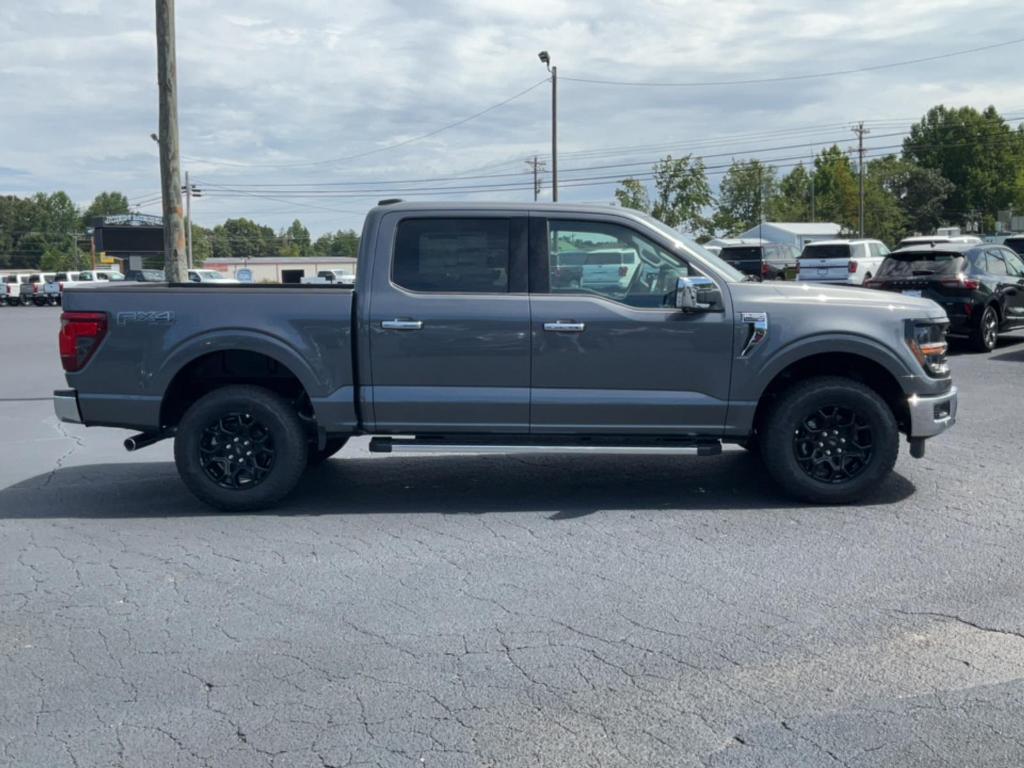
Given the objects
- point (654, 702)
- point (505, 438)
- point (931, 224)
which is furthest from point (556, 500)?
point (931, 224)

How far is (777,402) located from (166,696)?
424cm

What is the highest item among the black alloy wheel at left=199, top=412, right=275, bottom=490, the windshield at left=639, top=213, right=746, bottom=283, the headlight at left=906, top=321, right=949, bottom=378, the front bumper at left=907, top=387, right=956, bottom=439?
the windshield at left=639, top=213, right=746, bottom=283

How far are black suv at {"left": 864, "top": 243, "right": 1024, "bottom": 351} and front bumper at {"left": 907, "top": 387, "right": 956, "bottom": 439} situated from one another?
9.40 metres

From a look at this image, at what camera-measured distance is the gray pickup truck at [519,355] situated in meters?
6.59

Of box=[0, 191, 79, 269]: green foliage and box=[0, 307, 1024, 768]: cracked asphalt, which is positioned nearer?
box=[0, 307, 1024, 768]: cracked asphalt

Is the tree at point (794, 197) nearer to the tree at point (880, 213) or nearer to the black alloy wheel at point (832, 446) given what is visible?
the tree at point (880, 213)

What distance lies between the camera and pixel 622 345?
657 cm

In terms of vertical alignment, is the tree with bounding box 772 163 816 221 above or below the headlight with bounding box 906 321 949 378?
above

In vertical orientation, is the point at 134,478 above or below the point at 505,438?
below

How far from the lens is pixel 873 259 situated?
110 ft

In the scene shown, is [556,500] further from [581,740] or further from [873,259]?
[873,259]

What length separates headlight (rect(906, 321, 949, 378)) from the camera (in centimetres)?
670

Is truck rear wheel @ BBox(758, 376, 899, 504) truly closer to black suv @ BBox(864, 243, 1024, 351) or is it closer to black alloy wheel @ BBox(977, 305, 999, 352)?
black suv @ BBox(864, 243, 1024, 351)

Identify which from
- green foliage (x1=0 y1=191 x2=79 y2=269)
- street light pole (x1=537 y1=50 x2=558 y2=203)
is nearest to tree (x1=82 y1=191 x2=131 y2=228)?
green foliage (x1=0 y1=191 x2=79 y2=269)
